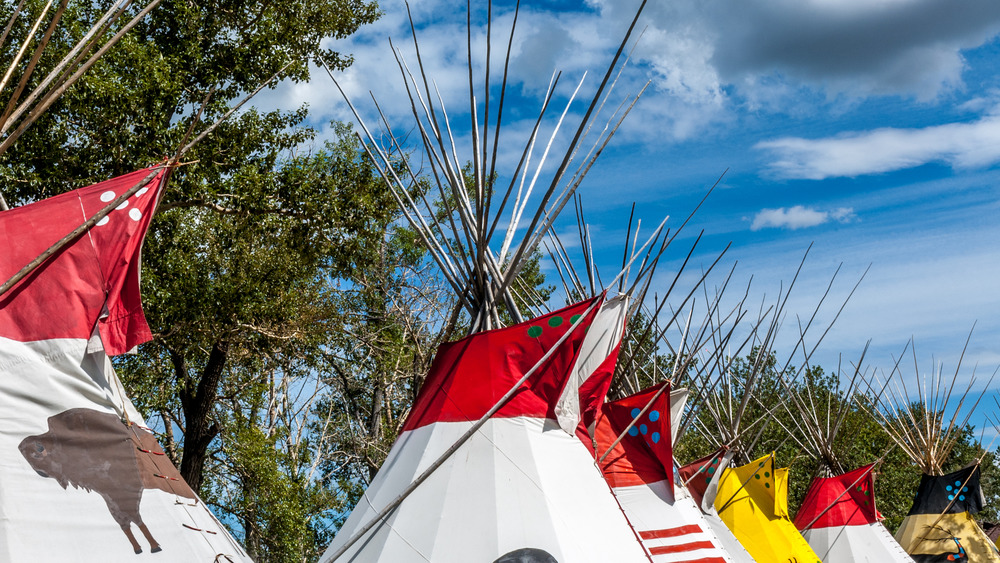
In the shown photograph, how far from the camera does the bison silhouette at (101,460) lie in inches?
130

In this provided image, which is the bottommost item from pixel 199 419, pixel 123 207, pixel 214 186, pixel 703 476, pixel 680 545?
pixel 680 545

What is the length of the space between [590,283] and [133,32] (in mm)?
6475

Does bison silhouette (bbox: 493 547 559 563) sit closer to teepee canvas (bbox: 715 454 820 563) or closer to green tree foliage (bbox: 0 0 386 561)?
teepee canvas (bbox: 715 454 820 563)

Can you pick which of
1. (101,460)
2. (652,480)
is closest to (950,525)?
(652,480)

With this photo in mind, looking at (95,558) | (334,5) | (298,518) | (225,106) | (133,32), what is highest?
(334,5)

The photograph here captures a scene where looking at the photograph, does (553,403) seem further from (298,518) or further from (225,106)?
(298,518)

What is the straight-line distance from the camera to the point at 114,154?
30.7 feet

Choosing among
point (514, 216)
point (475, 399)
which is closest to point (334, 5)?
point (514, 216)

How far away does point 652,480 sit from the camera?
21.9 feet

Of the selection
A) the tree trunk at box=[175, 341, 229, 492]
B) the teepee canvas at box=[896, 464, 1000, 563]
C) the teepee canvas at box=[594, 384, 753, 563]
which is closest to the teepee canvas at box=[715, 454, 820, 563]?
the teepee canvas at box=[594, 384, 753, 563]

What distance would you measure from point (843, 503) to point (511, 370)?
8632mm

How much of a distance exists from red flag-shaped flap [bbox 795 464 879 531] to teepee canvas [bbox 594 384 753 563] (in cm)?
553

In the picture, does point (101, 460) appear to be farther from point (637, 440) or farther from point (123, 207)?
point (637, 440)

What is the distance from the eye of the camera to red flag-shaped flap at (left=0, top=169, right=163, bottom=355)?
3.52 m
